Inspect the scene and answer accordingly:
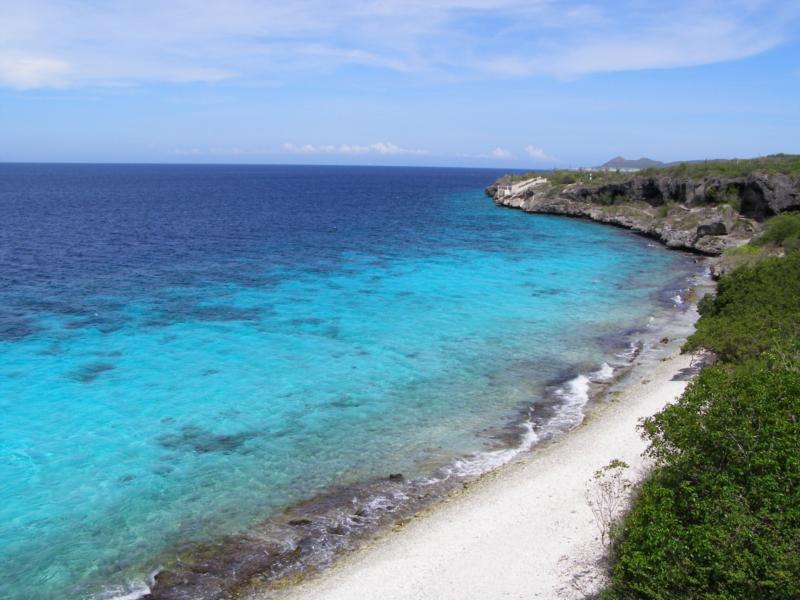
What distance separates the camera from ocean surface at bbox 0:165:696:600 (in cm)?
1966

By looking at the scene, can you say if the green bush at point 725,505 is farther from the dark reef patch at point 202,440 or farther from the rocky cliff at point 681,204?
the rocky cliff at point 681,204

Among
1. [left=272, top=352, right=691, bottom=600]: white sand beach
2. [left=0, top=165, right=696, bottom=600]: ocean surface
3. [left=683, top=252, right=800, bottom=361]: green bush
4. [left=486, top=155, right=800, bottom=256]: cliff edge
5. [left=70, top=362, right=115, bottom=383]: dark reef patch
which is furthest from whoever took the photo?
[left=486, top=155, right=800, bottom=256]: cliff edge

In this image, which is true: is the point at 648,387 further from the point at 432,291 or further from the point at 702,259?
the point at 702,259

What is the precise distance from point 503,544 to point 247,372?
58.5 feet

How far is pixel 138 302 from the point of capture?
42.5 m

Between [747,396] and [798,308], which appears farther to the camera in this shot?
[798,308]

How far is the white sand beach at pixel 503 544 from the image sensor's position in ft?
51.2

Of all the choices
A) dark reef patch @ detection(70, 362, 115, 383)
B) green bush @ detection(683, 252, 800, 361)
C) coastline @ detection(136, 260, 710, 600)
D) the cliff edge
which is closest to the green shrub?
the cliff edge

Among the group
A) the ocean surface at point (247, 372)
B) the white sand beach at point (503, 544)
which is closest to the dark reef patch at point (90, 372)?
the ocean surface at point (247, 372)

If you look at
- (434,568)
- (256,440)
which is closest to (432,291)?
(256,440)

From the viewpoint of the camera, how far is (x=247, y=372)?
30.9 m

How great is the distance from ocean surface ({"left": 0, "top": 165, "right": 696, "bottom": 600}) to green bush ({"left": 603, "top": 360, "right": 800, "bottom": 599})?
31.0ft

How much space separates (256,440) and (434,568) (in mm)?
10583

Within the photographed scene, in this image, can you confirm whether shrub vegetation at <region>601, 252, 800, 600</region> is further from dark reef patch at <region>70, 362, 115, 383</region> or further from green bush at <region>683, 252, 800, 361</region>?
dark reef patch at <region>70, 362, 115, 383</region>
